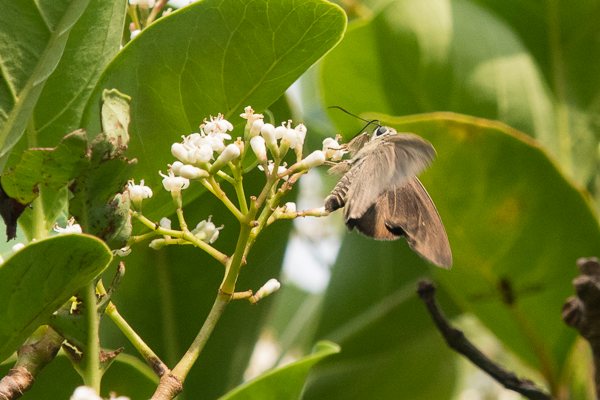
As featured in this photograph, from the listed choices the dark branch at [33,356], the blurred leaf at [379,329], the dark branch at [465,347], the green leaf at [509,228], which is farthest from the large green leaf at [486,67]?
the dark branch at [33,356]

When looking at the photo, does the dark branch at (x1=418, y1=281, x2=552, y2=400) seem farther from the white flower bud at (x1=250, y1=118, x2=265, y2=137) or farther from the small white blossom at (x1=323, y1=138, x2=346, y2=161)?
the white flower bud at (x1=250, y1=118, x2=265, y2=137)

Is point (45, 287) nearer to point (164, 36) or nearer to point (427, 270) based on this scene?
point (164, 36)

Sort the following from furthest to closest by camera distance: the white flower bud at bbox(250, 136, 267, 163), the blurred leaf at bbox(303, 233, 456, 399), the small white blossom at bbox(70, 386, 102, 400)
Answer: the blurred leaf at bbox(303, 233, 456, 399) → the white flower bud at bbox(250, 136, 267, 163) → the small white blossom at bbox(70, 386, 102, 400)

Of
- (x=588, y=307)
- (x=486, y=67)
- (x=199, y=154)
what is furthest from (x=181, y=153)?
(x=486, y=67)

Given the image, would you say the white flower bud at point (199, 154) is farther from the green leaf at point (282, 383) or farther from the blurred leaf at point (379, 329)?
the blurred leaf at point (379, 329)

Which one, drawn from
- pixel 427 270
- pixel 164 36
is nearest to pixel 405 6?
pixel 427 270

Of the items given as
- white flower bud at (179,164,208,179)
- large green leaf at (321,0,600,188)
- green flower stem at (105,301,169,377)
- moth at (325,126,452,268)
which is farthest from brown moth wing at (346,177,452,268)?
large green leaf at (321,0,600,188)

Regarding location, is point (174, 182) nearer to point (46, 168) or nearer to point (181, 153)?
point (181, 153)

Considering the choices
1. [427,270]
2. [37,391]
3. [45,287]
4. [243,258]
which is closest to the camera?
[45,287]
